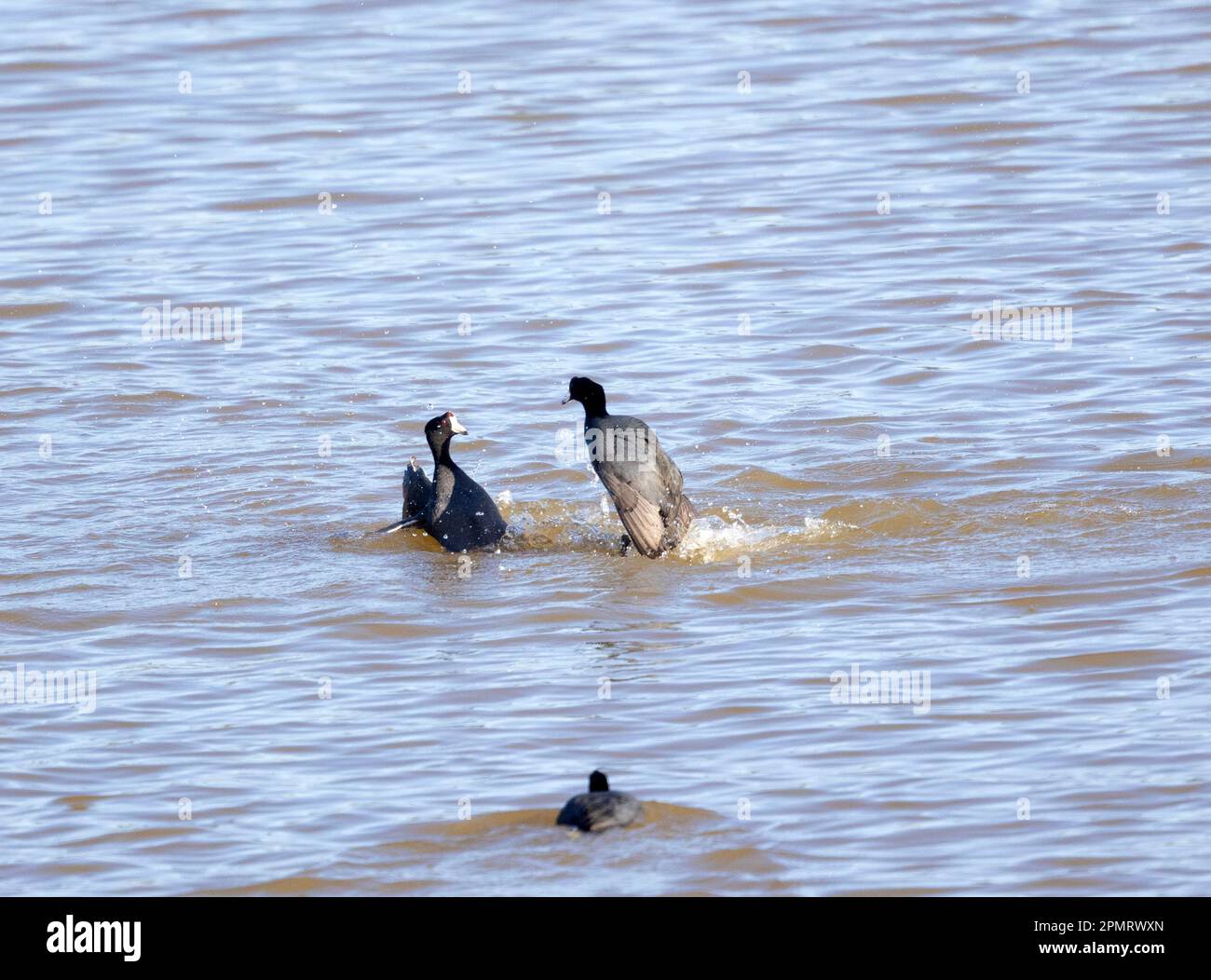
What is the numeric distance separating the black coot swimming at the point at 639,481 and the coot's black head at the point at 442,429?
59 cm

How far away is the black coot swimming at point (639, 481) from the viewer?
8.94 metres

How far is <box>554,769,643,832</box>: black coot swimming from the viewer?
224 inches

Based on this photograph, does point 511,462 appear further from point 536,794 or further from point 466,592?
point 536,794

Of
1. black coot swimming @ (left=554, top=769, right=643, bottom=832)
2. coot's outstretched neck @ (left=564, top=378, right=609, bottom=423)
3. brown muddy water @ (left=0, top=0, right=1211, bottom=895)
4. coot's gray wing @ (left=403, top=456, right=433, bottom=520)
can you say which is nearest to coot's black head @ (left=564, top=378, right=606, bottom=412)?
coot's outstretched neck @ (left=564, top=378, right=609, bottom=423)

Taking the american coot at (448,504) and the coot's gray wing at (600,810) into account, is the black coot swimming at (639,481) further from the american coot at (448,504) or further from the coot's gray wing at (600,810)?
the coot's gray wing at (600,810)

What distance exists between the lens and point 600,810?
225 inches

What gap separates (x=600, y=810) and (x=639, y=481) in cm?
343

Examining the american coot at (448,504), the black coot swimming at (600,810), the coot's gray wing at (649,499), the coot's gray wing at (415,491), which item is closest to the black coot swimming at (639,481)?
the coot's gray wing at (649,499)

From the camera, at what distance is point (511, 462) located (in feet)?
34.1

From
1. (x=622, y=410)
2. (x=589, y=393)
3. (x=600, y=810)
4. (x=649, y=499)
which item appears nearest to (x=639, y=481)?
(x=649, y=499)

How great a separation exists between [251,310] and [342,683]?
6385 millimetres

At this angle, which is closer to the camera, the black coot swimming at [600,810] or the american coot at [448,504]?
the black coot swimming at [600,810]

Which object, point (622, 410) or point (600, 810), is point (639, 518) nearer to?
point (622, 410)

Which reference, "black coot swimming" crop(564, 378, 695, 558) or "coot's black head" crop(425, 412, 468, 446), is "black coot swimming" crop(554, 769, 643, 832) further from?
"coot's black head" crop(425, 412, 468, 446)
